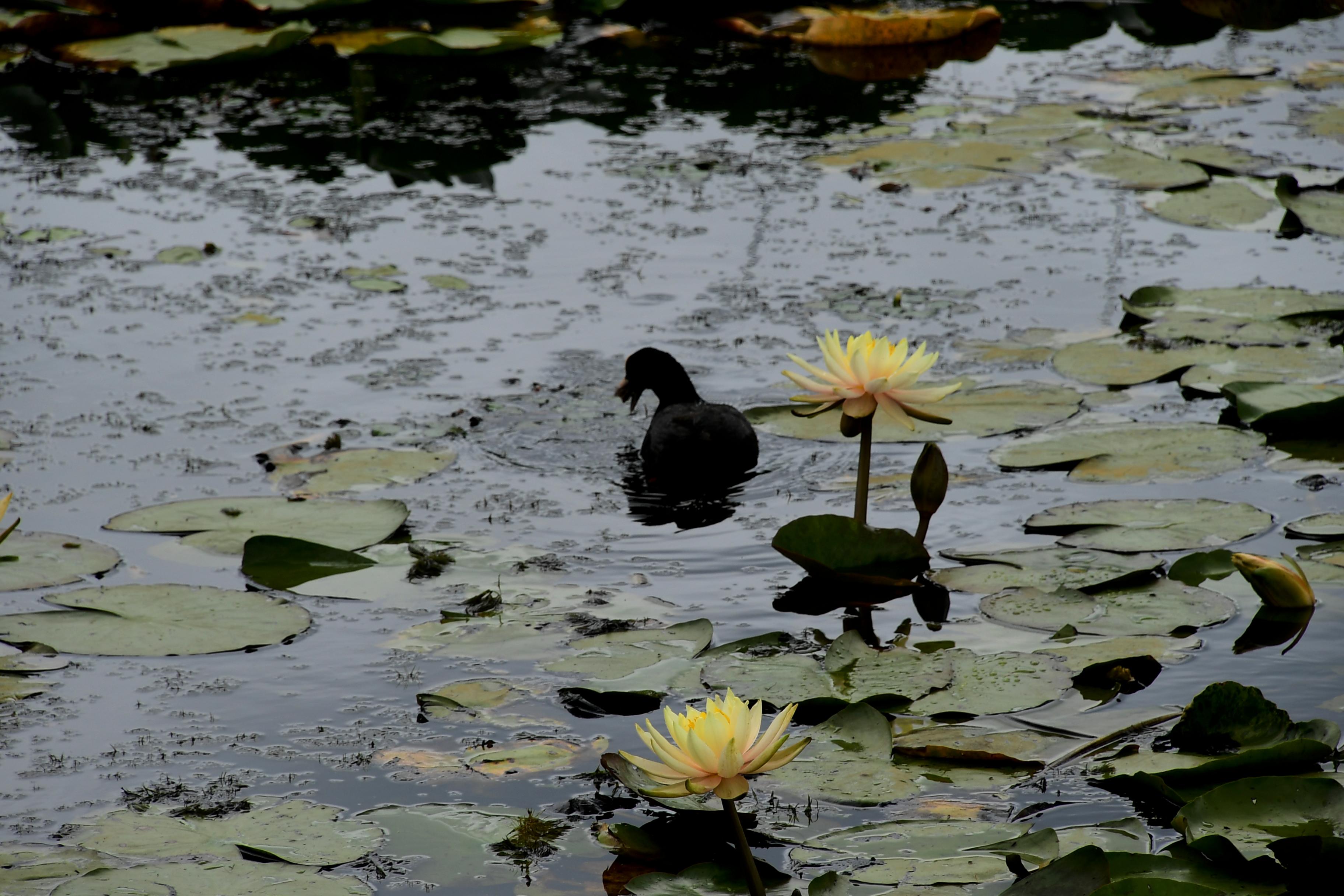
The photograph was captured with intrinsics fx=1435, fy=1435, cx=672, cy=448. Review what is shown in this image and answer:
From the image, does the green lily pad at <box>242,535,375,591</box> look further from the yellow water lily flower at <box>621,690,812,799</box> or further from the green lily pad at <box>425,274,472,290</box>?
the green lily pad at <box>425,274,472,290</box>

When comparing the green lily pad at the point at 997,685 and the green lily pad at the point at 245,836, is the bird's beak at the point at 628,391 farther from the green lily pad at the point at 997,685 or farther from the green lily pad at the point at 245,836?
the green lily pad at the point at 245,836

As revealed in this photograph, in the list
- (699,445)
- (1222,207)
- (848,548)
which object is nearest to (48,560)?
Result: (699,445)

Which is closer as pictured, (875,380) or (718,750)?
(718,750)

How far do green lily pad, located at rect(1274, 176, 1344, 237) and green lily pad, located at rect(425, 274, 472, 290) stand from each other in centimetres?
357

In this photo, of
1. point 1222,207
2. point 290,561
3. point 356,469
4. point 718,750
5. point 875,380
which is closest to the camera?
point 718,750

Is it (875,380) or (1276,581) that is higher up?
(875,380)

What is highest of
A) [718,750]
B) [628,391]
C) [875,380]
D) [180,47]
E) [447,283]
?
[180,47]

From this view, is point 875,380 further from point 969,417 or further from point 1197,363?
point 1197,363

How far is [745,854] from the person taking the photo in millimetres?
2207

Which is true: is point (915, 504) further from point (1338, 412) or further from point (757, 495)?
point (1338, 412)

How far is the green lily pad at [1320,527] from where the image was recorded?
3.69 metres

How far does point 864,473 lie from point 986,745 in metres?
0.96

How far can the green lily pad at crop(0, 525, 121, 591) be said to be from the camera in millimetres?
3725

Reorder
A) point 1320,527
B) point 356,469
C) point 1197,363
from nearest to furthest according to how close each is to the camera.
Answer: point 1320,527 → point 356,469 → point 1197,363
